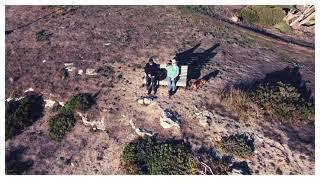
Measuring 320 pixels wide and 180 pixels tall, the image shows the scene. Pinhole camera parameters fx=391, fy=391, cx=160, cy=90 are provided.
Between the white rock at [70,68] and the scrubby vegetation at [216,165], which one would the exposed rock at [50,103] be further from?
the scrubby vegetation at [216,165]

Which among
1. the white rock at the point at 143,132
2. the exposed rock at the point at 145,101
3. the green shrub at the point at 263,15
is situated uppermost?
the green shrub at the point at 263,15

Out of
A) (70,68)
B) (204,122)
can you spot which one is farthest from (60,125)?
(204,122)

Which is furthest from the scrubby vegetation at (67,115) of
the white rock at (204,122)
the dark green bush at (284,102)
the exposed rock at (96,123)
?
the dark green bush at (284,102)

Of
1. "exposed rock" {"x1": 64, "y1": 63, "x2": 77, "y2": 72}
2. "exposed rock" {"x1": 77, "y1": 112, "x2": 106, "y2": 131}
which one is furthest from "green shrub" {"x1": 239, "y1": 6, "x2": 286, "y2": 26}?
"exposed rock" {"x1": 77, "y1": 112, "x2": 106, "y2": 131}

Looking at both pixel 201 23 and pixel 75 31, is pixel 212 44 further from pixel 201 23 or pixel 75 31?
pixel 75 31

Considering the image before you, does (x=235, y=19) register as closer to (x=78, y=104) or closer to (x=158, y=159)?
(x=78, y=104)

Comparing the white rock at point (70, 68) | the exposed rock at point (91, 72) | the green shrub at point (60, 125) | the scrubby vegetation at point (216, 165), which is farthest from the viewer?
the white rock at point (70, 68)
